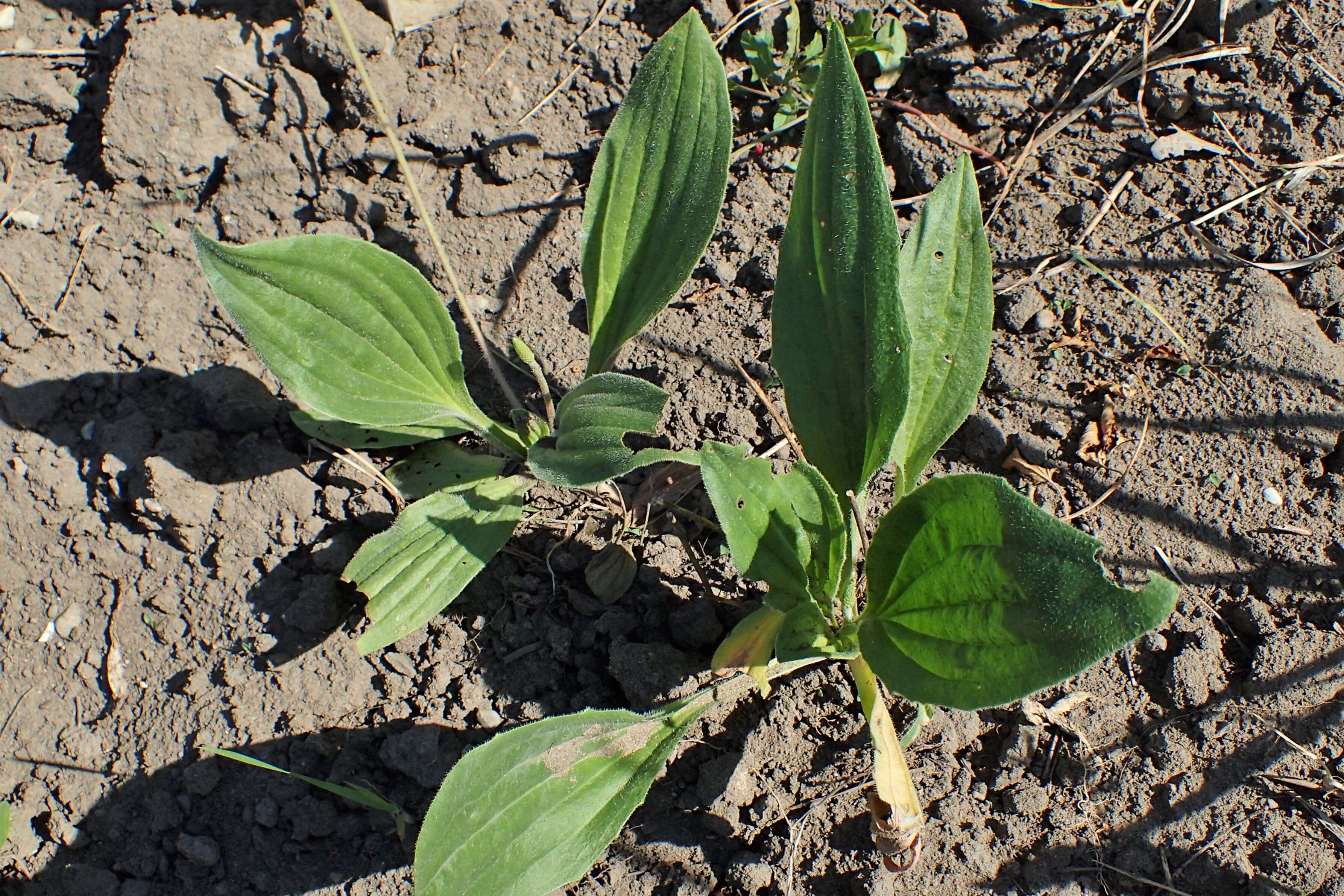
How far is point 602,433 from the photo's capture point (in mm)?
1553

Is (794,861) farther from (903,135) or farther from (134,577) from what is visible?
(903,135)

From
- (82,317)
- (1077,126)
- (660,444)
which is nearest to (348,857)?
(660,444)

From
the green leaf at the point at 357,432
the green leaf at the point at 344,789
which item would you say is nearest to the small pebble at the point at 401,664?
the green leaf at the point at 344,789

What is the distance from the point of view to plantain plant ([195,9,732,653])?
161 cm

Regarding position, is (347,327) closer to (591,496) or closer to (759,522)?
(591,496)

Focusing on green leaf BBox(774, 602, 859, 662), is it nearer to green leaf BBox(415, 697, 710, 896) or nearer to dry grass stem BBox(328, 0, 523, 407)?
green leaf BBox(415, 697, 710, 896)

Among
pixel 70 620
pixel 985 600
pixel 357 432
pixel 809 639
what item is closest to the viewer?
pixel 985 600

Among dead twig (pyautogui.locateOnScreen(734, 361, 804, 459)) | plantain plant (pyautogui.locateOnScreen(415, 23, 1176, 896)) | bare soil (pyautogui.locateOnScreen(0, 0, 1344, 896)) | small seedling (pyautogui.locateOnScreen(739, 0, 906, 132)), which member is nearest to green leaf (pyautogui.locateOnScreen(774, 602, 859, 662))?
plantain plant (pyautogui.locateOnScreen(415, 23, 1176, 896))

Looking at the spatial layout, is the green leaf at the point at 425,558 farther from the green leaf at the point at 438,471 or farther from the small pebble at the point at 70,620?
the small pebble at the point at 70,620

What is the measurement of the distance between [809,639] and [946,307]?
2.10ft

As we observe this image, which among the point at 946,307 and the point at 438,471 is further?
the point at 438,471

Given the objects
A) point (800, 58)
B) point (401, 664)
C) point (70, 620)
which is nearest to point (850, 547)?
point (401, 664)

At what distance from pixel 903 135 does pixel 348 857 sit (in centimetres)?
194

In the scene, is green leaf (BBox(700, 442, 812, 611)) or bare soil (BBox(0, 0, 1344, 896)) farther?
bare soil (BBox(0, 0, 1344, 896))
